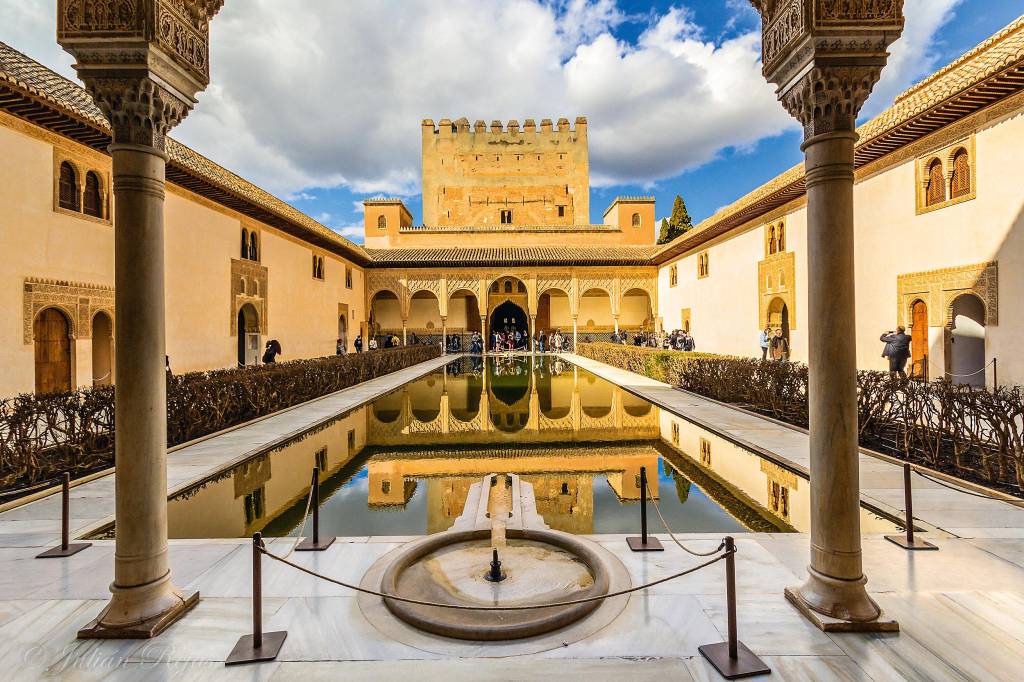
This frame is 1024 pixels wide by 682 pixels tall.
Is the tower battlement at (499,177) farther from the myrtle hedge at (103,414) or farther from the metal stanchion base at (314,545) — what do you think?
the metal stanchion base at (314,545)

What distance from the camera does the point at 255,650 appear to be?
242cm

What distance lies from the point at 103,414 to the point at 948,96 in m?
13.7

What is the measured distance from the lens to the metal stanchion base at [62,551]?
348 cm

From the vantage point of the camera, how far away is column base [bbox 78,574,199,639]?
100 inches

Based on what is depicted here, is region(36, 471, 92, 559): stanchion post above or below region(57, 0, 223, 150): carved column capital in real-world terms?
below

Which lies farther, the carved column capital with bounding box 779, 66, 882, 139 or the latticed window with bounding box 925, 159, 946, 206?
the latticed window with bounding box 925, 159, 946, 206

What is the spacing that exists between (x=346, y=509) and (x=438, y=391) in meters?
8.25

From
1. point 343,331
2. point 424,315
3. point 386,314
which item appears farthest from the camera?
point 424,315

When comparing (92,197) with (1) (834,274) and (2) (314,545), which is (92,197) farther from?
(1) (834,274)

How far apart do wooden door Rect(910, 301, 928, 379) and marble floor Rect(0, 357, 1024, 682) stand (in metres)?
8.41

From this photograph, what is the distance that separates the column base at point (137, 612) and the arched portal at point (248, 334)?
14185 mm

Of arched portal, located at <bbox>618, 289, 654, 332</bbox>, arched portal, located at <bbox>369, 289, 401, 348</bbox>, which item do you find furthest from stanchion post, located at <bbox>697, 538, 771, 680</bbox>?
arched portal, located at <bbox>618, 289, 654, 332</bbox>

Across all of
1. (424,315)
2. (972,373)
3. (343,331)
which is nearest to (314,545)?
(972,373)

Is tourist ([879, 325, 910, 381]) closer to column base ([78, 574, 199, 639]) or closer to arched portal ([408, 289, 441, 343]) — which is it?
column base ([78, 574, 199, 639])
